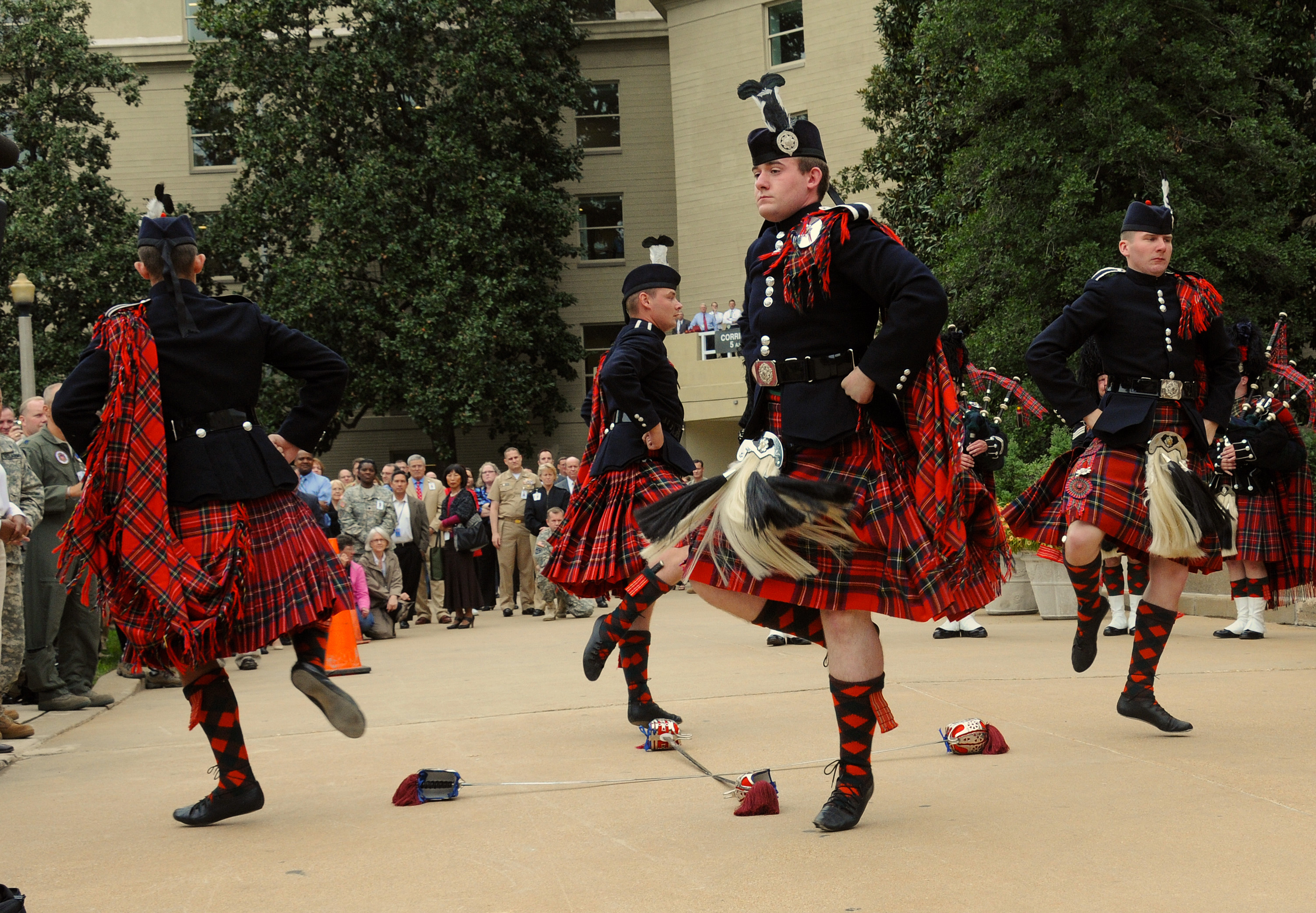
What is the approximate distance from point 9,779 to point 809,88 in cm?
2330

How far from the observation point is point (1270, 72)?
50.4 ft

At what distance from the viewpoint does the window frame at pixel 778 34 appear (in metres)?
→ 26.6

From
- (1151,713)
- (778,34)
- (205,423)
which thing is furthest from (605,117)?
(205,423)

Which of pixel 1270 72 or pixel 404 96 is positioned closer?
pixel 1270 72

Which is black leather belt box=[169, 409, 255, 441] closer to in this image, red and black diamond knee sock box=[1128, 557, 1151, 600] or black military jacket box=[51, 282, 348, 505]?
black military jacket box=[51, 282, 348, 505]

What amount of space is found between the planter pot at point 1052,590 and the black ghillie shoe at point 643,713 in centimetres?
617

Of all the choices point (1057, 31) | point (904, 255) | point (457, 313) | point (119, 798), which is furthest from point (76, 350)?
point (904, 255)

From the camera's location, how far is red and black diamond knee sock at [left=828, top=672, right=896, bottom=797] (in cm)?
379

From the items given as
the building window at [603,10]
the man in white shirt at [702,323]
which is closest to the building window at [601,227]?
the building window at [603,10]

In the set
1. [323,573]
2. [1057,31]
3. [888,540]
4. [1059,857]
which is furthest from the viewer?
[1057,31]

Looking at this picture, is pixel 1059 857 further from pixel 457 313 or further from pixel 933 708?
pixel 457 313

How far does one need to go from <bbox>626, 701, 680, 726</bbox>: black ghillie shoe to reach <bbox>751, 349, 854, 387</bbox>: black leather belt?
2.15 metres

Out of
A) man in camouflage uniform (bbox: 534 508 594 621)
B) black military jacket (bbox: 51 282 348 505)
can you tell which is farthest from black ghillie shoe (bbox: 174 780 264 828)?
man in camouflage uniform (bbox: 534 508 594 621)

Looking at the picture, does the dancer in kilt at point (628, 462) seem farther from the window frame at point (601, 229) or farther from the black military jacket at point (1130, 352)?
the window frame at point (601, 229)
